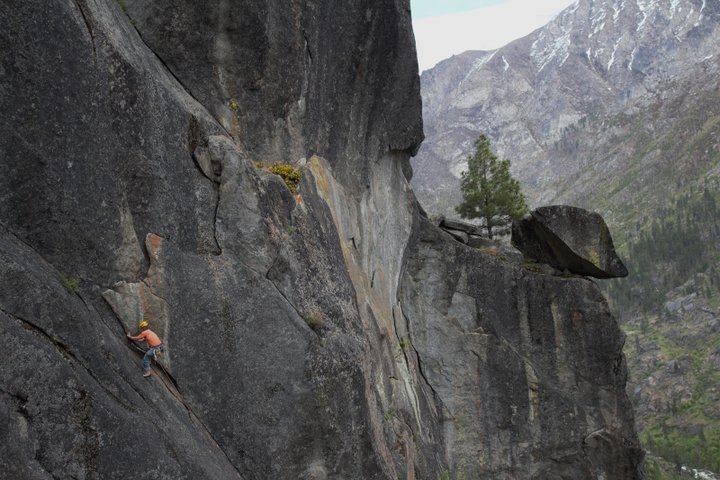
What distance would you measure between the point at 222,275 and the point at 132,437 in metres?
4.68

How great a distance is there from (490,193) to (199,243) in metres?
35.4

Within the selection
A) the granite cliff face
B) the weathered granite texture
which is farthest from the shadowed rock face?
the granite cliff face

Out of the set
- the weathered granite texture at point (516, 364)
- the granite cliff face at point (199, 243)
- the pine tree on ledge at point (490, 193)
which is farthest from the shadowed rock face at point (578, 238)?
the granite cliff face at point (199, 243)

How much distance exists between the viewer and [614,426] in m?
36.7

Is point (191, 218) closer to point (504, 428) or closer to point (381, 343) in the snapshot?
point (381, 343)

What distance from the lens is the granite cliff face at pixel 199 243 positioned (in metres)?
12.1

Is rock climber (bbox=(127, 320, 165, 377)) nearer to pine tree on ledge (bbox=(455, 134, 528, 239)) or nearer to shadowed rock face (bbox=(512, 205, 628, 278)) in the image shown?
shadowed rock face (bbox=(512, 205, 628, 278))

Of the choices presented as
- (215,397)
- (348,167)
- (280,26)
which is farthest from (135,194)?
(348,167)

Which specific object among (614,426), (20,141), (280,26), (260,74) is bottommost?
(614,426)

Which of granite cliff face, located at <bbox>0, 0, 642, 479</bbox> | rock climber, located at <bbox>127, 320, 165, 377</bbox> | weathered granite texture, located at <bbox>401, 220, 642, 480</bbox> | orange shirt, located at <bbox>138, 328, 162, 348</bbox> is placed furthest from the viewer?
weathered granite texture, located at <bbox>401, 220, 642, 480</bbox>

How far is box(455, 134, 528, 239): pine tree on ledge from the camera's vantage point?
48719 mm

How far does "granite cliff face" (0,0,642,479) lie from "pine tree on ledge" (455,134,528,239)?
2216 cm

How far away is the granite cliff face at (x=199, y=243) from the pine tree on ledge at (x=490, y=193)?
Result: 2216cm

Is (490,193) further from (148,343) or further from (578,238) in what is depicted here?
(148,343)
